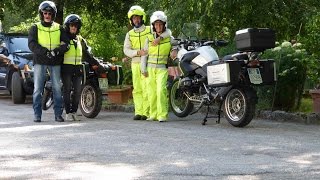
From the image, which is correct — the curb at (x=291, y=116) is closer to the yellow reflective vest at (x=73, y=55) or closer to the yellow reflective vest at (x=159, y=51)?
the yellow reflective vest at (x=159, y=51)

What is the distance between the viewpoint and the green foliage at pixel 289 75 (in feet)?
37.9

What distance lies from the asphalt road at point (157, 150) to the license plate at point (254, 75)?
71 cm

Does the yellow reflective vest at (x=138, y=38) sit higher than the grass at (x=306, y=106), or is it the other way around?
the yellow reflective vest at (x=138, y=38)

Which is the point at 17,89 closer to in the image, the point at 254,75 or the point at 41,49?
the point at 41,49

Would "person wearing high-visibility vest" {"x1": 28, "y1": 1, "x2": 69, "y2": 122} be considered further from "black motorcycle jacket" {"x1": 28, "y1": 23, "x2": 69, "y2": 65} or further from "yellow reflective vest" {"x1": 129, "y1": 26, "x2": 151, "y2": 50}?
"yellow reflective vest" {"x1": 129, "y1": 26, "x2": 151, "y2": 50}

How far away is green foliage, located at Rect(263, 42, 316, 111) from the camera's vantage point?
11.5 m

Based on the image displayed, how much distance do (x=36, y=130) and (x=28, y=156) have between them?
256 cm

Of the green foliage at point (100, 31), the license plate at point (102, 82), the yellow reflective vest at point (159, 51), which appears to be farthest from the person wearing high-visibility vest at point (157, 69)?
the green foliage at point (100, 31)

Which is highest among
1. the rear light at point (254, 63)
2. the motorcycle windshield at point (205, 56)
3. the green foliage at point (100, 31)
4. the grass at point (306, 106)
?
the green foliage at point (100, 31)

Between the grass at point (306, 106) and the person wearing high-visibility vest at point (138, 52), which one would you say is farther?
the grass at point (306, 106)

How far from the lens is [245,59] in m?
10.4

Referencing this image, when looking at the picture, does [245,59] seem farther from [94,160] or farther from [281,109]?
[94,160]

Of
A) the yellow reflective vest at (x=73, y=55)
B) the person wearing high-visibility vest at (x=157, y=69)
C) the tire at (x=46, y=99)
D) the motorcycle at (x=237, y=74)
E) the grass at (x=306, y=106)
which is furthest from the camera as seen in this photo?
the tire at (x=46, y=99)

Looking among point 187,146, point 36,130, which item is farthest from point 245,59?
point 36,130
